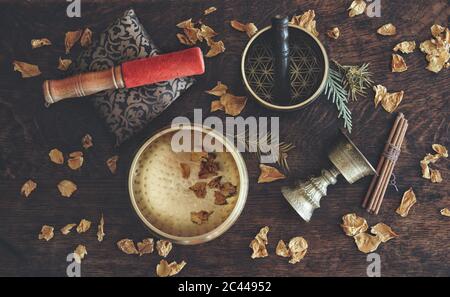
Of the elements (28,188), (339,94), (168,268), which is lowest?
(168,268)

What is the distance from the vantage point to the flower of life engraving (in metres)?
0.96

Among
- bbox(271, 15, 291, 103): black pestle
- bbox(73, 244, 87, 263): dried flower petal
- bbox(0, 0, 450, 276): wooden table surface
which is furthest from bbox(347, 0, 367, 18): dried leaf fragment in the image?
bbox(73, 244, 87, 263): dried flower petal

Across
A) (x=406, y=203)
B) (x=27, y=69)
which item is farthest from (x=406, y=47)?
(x=27, y=69)

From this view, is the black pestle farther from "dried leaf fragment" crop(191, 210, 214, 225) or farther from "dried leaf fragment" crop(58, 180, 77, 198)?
"dried leaf fragment" crop(58, 180, 77, 198)

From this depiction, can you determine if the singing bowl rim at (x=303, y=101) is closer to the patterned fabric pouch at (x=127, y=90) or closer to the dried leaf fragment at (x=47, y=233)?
the patterned fabric pouch at (x=127, y=90)

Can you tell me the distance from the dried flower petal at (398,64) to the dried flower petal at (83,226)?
1.90 feet

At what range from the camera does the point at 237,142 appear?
0.98 metres

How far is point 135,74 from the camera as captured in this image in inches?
36.1

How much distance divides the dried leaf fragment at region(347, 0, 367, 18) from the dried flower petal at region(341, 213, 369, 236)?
13.4 inches

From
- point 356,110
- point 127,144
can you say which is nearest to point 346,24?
point 356,110

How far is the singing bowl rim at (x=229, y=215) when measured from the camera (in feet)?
3.01

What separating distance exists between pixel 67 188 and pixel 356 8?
1.89 feet

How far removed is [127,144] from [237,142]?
185 mm

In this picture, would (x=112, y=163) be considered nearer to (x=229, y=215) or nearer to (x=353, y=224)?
(x=229, y=215)
